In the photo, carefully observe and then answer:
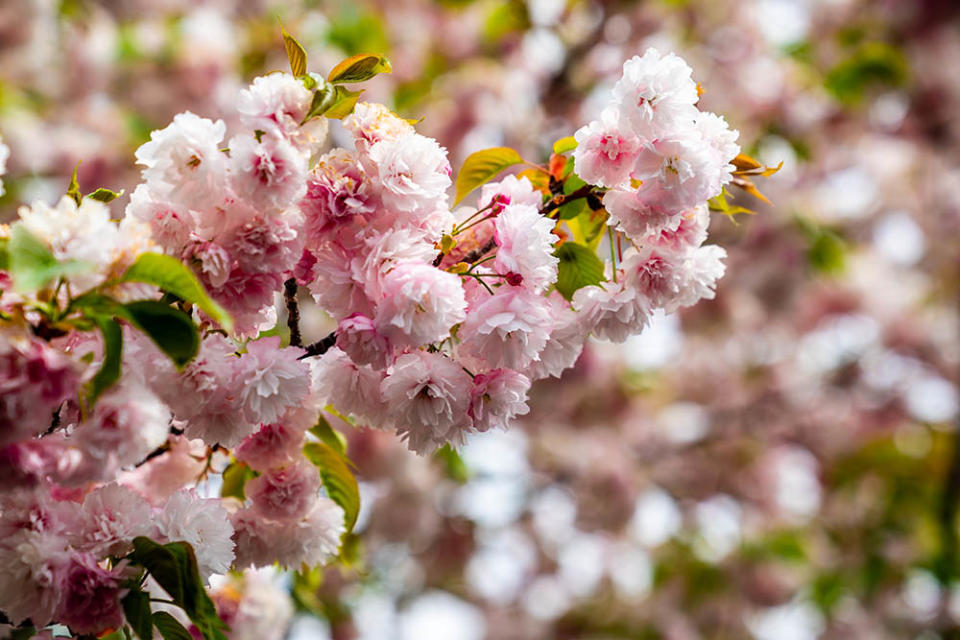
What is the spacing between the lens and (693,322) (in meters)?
3.87

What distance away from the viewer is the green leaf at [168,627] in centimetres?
75

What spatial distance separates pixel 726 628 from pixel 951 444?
4.85 ft

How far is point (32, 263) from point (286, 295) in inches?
10.8

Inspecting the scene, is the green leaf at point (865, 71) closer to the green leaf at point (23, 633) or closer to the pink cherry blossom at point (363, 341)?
the pink cherry blossom at point (363, 341)

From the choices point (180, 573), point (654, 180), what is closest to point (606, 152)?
point (654, 180)

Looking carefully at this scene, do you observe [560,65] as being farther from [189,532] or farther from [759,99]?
[189,532]

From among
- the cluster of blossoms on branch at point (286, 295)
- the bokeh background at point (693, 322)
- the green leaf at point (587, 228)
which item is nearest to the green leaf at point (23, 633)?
the cluster of blossoms on branch at point (286, 295)

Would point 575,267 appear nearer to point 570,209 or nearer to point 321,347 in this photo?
point 570,209

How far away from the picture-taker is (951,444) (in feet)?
13.0

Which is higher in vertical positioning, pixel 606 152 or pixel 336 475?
pixel 606 152

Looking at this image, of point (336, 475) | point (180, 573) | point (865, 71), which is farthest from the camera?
point (865, 71)

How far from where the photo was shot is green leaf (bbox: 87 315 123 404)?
0.58 metres

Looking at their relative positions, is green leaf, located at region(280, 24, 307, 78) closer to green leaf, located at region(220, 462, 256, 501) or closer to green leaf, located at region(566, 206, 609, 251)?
green leaf, located at region(566, 206, 609, 251)

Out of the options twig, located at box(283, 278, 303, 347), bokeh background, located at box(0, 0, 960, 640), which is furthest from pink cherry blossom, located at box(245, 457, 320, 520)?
bokeh background, located at box(0, 0, 960, 640)
